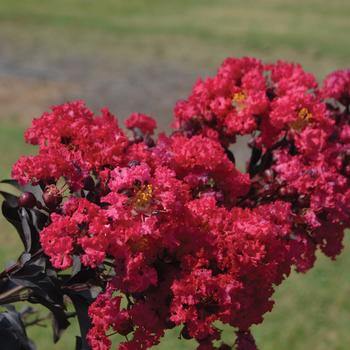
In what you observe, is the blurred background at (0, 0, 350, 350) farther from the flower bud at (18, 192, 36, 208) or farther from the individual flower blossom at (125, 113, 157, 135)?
the flower bud at (18, 192, 36, 208)

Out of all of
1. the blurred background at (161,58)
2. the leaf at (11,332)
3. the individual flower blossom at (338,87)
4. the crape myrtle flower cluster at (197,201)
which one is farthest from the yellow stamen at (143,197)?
the blurred background at (161,58)

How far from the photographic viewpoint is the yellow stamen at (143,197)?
119 cm

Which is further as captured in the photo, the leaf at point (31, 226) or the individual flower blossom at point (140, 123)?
the individual flower blossom at point (140, 123)

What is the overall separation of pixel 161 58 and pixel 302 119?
11.4 m

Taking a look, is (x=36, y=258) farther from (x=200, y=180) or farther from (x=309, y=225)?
(x=309, y=225)

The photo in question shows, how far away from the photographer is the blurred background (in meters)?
4.57

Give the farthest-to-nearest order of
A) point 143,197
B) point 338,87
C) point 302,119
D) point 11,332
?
point 338,87, point 302,119, point 11,332, point 143,197

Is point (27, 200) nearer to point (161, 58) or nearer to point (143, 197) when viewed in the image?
point (143, 197)

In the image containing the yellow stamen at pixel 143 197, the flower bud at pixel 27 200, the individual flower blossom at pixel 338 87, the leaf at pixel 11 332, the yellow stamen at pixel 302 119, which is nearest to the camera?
the yellow stamen at pixel 143 197

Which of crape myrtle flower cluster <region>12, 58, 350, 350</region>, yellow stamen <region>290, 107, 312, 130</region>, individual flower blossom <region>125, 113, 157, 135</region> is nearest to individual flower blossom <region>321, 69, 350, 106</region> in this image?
crape myrtle flower cluster <region>12, 58, 350, 350</region>

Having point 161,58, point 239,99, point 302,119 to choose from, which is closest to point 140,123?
point 239,99

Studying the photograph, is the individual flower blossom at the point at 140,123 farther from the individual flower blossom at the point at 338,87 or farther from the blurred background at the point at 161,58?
the blurred background at the point at 161,58

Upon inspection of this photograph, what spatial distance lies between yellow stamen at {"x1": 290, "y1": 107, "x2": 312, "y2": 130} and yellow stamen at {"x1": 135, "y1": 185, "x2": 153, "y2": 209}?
1.72ft

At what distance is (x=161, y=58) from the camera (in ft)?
42.3
